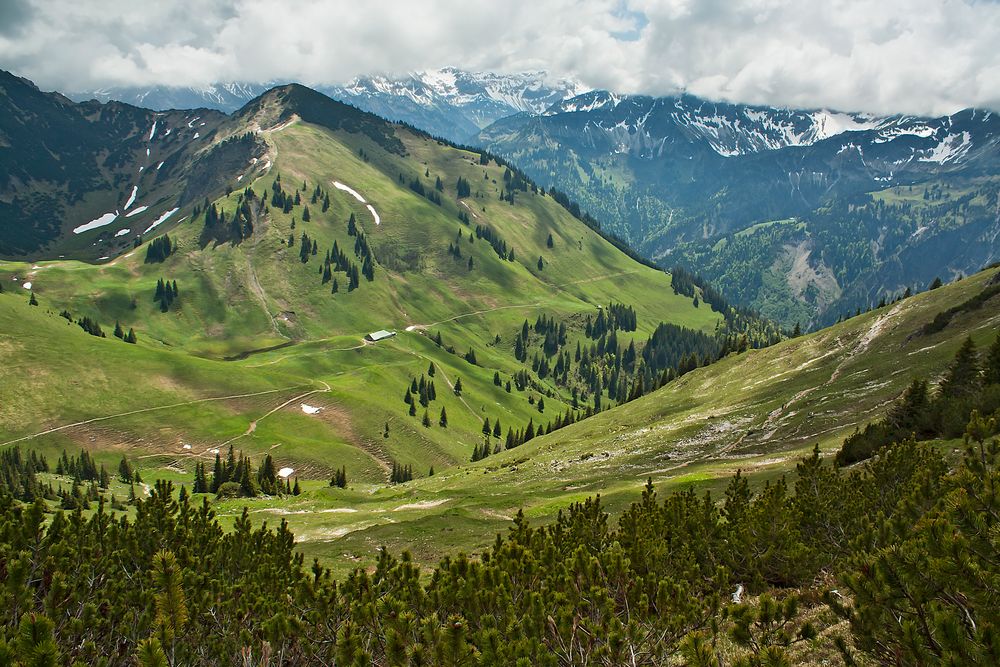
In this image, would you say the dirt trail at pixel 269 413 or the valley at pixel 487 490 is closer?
the valley at pixel 487 490

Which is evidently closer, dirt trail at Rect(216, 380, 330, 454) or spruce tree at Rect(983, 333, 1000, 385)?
spruce tree at Rect(983, 333, 1000, 385)

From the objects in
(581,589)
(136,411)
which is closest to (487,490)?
(581,589)

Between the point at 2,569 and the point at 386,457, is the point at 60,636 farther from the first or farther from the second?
the point at 386,457

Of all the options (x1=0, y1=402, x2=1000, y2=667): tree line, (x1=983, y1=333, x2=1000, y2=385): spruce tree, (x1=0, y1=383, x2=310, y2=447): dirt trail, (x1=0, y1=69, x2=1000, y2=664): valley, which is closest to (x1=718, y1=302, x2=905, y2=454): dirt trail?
(x1=0, y1=69, x2=1000, y2=664): valley

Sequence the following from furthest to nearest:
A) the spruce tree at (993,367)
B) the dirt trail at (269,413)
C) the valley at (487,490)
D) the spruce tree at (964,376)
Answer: the dirt trail at (269,413) < the spruce tree at (964,376) < the spruce tree at (993,367) < the valley at (487,490)

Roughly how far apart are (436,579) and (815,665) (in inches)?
393

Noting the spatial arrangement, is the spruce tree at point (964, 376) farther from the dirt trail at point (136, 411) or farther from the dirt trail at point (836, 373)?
the dirt trail at point (136, 411)

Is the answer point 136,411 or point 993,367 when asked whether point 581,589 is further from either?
point 136,411

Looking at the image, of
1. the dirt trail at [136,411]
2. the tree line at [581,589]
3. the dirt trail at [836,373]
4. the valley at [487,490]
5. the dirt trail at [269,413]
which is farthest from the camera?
the dirt trail at [269,413]

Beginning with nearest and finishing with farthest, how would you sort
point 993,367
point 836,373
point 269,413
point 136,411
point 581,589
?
point 581,589 → point 993,367 → point 836,373 → point 136,411 → point 269,413

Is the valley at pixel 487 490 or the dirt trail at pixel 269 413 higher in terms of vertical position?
the dirt trail at pixel 269 413

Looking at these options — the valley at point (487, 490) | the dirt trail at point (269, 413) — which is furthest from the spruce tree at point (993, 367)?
the dirt trail at point (269, 413)

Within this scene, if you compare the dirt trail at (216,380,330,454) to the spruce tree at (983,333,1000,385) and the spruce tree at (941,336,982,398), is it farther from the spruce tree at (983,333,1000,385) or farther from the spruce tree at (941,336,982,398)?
the spruce tree at (983,333,1000,385)

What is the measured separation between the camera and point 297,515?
252 feet
